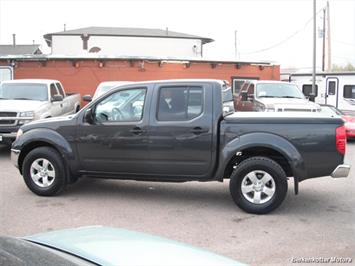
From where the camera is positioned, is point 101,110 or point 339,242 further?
point 101,110

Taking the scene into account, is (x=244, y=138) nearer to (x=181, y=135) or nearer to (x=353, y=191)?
(x=181, y=135)

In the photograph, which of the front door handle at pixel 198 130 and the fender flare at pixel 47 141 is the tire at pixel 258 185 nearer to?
the front door handle at pixel 198 130

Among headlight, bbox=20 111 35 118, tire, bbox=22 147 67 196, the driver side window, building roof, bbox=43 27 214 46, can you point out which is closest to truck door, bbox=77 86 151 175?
the driver side window

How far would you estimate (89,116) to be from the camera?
745cm

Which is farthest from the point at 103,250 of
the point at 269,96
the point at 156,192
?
the point at 269,96

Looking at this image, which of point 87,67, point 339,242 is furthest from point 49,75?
point 339,242

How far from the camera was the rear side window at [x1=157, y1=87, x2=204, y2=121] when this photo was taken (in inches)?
277

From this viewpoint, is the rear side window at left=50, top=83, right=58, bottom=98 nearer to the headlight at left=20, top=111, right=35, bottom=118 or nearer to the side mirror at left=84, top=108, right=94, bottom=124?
the headlight at left=20, top=111, right=35, bottom=118

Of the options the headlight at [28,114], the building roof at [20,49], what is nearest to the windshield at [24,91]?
the headlight at [28,114]

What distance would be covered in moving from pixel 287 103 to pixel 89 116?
8.45 metres

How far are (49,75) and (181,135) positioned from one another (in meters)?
17.2

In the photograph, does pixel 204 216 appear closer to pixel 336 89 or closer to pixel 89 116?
pixel 89 116

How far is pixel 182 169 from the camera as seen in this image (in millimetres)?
7020

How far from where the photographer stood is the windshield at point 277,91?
52.6 ft
